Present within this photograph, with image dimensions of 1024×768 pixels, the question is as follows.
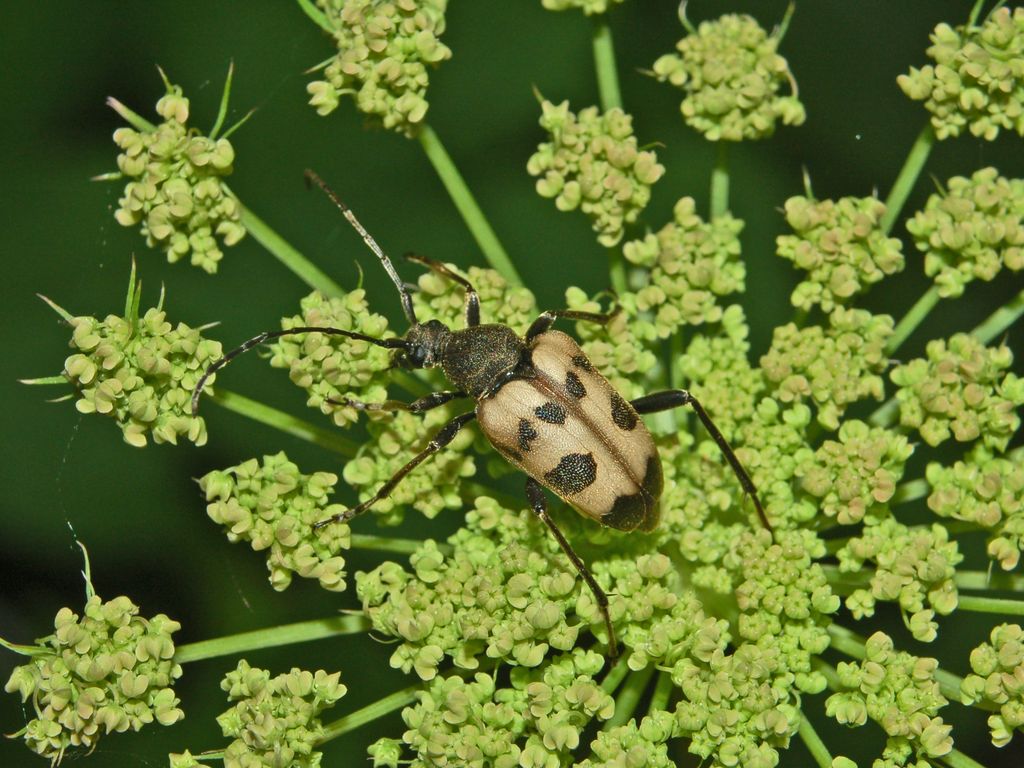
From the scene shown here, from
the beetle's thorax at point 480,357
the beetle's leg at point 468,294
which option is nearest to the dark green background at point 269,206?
the beetle's thorax at point 480,357

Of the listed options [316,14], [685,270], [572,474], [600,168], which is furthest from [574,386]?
[316,14]

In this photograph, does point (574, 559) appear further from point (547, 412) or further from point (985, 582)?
point (985, 582)

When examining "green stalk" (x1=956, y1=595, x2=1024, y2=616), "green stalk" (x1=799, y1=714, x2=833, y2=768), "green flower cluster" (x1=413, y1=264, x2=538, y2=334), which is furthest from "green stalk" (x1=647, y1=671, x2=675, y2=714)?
"green flower cluster" (x1=413, y1=264, x2=538, y2=334)

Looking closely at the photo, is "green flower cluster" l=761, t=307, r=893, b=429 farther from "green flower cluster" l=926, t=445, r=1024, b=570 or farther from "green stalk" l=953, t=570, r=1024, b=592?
"green stalk" l=953, t=570, r=1024, b=592

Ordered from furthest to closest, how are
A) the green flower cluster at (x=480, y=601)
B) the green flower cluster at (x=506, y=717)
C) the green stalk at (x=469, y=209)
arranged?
the green stalk at (x=469, y=209) < the green flower cluster at (x=480, y=601) < the green flower cluster at (x=506, y=717)

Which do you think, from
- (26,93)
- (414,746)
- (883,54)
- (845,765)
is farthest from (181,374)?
(883,54)

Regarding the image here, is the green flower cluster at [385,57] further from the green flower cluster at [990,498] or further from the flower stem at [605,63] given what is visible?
the green flower cluster at [990,498]

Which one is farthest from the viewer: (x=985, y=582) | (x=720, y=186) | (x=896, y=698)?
(x=720, y=186)

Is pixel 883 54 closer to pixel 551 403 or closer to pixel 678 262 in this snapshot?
pixel 678 262
